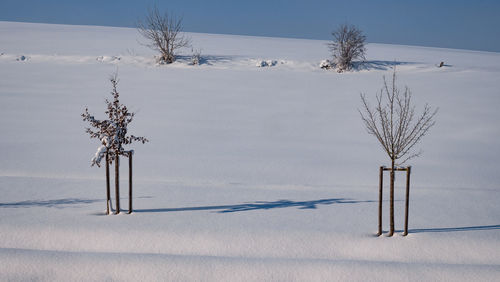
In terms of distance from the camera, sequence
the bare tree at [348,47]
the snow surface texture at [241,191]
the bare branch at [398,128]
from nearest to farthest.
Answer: the snow surface texture at [241,191], the bare branch at [398,128], the bare tree at [348,47]

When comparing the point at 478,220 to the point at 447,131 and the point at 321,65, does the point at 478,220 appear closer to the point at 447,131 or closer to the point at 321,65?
the point at 447,131

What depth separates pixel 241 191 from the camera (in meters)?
8.82

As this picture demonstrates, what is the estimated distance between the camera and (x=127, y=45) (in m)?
38.1

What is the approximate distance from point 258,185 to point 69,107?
14238 mm

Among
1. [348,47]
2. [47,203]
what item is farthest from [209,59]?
[47,203]

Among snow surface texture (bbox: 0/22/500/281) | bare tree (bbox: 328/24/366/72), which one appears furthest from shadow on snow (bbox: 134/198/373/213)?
bare tree (bbox: 328/24/366/72)

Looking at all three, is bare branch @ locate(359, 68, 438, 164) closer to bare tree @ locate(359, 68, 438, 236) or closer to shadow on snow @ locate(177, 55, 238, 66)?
bare tree @ locate(359, 68, 438, 236)

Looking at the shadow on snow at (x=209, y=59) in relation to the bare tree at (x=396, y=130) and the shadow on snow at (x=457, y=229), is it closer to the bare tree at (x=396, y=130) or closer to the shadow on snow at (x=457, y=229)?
the bare tree at (x=396, y=130)

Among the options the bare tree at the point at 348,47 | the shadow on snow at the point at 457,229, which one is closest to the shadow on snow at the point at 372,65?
the bare tree at the point at 348,47

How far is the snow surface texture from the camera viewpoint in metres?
5.35

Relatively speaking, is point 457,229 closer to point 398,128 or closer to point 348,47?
point 398,128

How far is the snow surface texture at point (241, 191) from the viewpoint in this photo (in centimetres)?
535

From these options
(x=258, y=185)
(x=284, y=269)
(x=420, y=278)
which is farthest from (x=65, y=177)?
(x=420, y=278)

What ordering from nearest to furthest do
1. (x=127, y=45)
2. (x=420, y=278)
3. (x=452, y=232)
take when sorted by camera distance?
(x=420, y=278)
(x=452, y=232)
(x=127, y=45)
